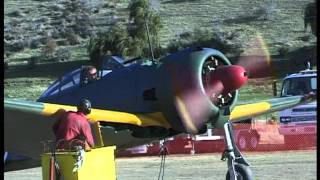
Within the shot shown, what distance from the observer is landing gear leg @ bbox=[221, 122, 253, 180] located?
9.67m

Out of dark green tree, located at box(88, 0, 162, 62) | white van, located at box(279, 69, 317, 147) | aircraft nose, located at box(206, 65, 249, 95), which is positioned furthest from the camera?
dark green tree, located at box(88, 0, 162, 62)

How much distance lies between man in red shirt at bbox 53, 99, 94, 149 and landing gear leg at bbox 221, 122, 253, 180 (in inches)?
99.6

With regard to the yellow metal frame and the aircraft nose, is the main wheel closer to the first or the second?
the aircraft nose

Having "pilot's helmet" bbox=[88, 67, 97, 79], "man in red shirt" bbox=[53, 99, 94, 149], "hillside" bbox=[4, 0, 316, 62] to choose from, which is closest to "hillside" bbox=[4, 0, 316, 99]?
"hillside" bbox=[4, 0, 316, 62]

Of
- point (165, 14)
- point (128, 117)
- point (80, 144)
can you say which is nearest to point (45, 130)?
point (128, 117)

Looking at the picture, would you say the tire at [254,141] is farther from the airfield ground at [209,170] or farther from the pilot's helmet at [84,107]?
the pilot's helmet at [84,107]

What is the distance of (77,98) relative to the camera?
1034cm

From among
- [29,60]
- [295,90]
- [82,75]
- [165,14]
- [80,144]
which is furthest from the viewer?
[165,14]

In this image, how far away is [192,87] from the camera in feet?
31.1

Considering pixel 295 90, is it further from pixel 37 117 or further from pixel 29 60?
pixel 29 60

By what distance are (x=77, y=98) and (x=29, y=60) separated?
1736 inches

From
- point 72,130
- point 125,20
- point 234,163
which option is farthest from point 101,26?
point 72,130

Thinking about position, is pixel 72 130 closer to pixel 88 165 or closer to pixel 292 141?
pixel 88 165

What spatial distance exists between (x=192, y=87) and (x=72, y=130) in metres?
2.18
